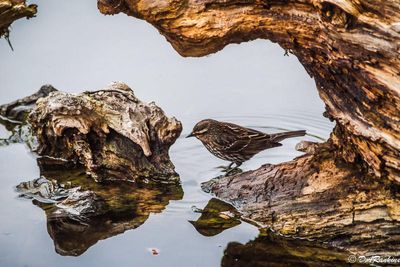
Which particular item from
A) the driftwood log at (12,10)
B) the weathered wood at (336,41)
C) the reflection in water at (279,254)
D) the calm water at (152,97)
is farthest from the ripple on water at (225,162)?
the driftwood log at (12,10)

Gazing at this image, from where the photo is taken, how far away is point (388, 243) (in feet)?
20.5

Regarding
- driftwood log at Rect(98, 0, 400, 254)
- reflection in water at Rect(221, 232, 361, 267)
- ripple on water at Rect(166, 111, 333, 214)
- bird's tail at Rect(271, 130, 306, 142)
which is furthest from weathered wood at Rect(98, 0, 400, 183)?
bird's tail at Rect(271, 130, 306, 142)

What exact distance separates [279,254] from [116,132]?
2.40m

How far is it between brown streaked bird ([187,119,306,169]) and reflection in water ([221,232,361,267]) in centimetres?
193

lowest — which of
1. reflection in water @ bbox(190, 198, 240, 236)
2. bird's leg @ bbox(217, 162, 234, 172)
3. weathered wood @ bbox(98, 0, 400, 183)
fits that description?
reflection in water @ bbox(190, 198, 240, 236)

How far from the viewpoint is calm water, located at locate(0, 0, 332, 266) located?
6.65 m

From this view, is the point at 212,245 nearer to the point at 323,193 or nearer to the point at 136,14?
the point at 323,193

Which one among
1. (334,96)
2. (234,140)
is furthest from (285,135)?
(334,96)

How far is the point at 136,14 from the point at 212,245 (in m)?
2.18

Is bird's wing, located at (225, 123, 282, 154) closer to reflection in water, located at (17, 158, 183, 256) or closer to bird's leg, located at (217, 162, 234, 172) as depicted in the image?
bird's leg, located at (217, 162, 234, 172)

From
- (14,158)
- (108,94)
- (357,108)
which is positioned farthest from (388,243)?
(14,158)

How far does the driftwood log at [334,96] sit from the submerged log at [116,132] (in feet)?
Result: 4.27

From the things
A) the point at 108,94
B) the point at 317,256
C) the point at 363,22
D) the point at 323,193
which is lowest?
the point at 317,256

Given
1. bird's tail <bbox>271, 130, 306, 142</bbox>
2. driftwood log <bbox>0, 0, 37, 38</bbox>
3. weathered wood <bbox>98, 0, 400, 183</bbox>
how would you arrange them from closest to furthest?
weathered wood <bbox>98, 0, 400, 183</bbox>, driftwood log <bbox>0, 0, 37, 38</bbox>, bird's tail <bbox>271, 130, 306, 142</bbox>
